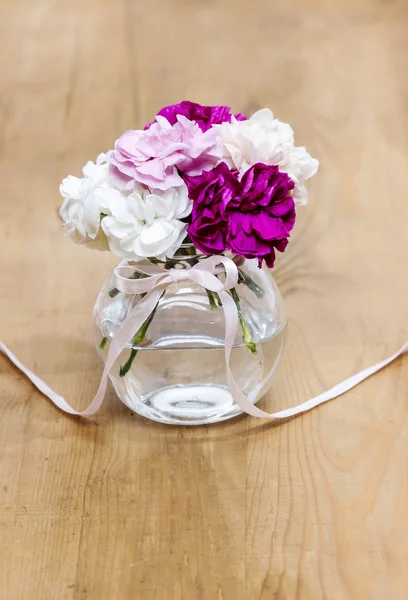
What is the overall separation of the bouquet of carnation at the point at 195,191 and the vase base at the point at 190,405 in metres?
0.18

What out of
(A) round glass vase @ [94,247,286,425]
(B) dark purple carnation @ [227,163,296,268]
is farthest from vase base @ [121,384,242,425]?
(B) dark purple carnation @ [227,163,296,268]

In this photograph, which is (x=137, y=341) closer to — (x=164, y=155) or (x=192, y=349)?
(x=192, y=349)

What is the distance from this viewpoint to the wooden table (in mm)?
710

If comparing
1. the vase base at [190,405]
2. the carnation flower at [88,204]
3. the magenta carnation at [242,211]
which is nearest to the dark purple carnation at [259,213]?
the magenta carnation at [242,211]

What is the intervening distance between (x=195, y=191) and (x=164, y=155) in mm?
40

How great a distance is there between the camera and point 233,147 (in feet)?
2.24

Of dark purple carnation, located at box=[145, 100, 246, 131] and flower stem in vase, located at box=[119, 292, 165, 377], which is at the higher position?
dark purple carnation, located at box=[145, 100, 246, 131]

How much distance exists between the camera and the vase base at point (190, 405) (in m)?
0.82

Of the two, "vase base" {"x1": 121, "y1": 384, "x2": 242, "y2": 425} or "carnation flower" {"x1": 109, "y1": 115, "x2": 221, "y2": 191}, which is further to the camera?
"vase base" {"x1": 121, "y1": 384, "x2": 242, "y2": 425}

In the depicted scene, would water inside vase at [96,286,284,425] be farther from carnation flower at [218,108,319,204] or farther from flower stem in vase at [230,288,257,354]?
carnation flower at [218,108,319,204]

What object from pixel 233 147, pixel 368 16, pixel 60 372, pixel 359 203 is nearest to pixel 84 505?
pixel 60 372

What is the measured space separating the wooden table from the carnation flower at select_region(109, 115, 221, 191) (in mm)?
277

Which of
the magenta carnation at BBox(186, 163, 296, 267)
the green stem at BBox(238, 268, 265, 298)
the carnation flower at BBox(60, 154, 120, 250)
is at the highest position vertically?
the magenta carnation at BBox(186, 163, 296, 267)

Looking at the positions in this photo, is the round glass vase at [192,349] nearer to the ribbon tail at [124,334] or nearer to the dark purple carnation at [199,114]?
the ribbon tail at [124,334]
